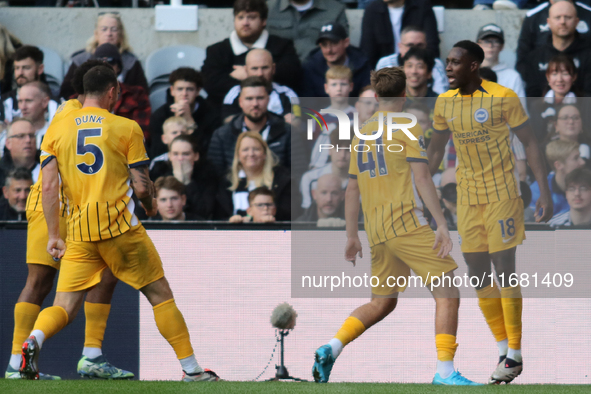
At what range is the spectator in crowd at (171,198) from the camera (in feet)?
22.1

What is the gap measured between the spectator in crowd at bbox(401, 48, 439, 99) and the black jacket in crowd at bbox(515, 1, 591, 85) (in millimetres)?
1191

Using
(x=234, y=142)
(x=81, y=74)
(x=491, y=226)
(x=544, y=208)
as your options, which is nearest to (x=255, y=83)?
(x=234, y=142)

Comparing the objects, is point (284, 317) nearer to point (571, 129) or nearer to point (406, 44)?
point (571, 129)

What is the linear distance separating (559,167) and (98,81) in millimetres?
3239

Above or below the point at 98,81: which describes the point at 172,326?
below

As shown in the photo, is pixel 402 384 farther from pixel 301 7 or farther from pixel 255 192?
pixel 301 7

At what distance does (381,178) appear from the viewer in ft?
18.1

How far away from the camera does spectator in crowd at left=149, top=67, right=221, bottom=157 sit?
24.7 feet

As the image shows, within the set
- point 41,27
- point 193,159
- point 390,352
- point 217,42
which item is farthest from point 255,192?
point 41,27

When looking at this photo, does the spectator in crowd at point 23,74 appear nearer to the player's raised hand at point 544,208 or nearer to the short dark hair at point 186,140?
the short dark hair at point 186,140

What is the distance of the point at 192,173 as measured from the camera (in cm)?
718

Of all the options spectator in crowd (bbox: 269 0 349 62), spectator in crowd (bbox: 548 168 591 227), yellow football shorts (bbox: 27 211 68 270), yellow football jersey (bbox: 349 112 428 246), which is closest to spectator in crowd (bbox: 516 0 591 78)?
spectator in crowd (bbox: 269 0 349 62)

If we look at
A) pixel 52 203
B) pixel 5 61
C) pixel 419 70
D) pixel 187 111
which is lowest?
pixel 52 203

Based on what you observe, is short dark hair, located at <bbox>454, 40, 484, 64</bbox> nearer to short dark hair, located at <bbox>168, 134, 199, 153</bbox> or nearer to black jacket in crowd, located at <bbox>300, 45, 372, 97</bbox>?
black jacket in crowd, located at <bbox>300, 45, 372, 97</bbox>
